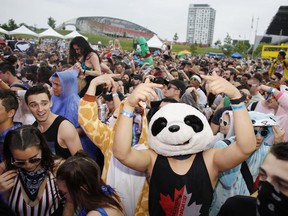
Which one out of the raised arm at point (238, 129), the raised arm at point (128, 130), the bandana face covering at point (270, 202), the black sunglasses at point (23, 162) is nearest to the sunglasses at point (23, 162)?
the black sunglasses at point (23, 162)

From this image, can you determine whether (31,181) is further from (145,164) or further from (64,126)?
(145,164)

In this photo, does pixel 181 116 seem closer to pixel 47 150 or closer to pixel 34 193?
pixel 47 150

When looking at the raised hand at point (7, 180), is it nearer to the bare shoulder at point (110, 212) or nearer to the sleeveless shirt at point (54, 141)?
the sleeveless shirt at point (54, 141)

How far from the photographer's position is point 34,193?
2.08 metres

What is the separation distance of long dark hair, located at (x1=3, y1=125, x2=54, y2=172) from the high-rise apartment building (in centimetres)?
17745

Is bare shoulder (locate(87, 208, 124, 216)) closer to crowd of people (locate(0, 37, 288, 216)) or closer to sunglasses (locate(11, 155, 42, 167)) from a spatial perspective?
crowd of people (locate(0, 37, 288, 216))

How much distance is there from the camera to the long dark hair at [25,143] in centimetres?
206

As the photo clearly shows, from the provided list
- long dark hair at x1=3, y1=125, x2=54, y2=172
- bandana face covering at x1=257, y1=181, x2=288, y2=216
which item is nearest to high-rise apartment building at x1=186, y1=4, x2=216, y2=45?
long dark hair at x1=3, y1=125, x2=54, y2=172

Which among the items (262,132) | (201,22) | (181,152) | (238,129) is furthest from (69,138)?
(201,22)

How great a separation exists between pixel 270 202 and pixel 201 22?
7360 inches

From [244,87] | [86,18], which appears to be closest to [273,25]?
[244,87]

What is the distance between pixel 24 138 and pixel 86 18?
9928 cm

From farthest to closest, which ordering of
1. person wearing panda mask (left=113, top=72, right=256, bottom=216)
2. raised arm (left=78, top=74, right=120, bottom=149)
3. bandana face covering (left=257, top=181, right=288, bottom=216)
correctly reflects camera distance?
raised arm (left=78, top=74, right=120, bottom=149), person wearing panda mask (left=113, top=72, right=256, bottom=216), bandana face covering (left=257, top=181, right=288, bottom=216)

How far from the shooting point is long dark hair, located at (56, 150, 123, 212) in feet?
5.60
